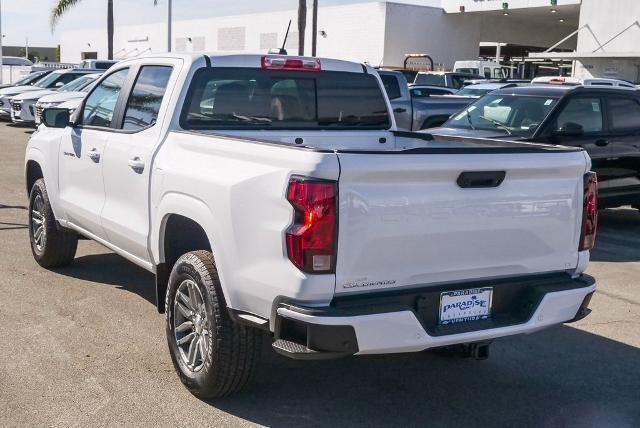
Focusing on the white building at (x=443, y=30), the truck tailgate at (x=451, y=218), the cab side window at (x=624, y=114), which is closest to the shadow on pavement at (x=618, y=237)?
the cab side window at (x=624, y=114)

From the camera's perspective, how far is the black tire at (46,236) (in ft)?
23.3

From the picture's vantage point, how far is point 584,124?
10.2 m

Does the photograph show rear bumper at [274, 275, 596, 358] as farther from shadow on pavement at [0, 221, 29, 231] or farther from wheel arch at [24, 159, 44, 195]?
shadow on pavement at [0, 221, 29, 231]

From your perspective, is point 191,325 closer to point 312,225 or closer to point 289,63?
point 312,225

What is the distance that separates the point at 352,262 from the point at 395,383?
1.51 meters

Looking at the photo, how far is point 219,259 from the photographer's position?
434cm

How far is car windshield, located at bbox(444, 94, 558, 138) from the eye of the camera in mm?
9961

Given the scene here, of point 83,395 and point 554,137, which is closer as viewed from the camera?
point 83,395

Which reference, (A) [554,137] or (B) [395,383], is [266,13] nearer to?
(A) [554,137]

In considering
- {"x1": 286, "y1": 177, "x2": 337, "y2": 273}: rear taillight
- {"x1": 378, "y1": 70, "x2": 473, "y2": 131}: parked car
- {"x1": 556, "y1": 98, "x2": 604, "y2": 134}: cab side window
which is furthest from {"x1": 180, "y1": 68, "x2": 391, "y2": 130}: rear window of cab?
{"x1": 378, "y1": 70, "x2": 473, "y2": 131}: parked car

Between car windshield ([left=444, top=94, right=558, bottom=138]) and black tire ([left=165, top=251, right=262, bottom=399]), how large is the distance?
605cm

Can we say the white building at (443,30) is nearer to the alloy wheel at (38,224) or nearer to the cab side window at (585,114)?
the cab side window at (585,114)

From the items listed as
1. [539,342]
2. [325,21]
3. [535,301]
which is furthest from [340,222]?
[325,21]

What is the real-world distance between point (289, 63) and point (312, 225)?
7.31ft
